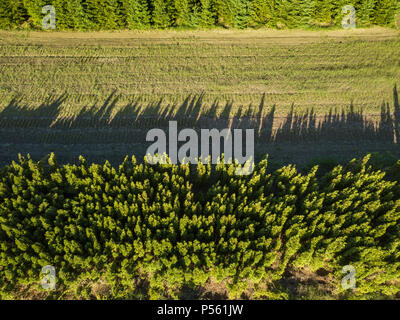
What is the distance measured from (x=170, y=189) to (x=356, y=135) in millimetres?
20493

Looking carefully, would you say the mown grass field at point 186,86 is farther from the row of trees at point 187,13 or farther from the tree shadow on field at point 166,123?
the row of trees at point 187,13

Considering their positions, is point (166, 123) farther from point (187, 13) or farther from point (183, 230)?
point (187, 13)

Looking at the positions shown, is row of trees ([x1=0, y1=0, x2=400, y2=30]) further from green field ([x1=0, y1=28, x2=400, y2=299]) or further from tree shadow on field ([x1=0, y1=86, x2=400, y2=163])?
tree shadow on field ([x1=0, y1=86, x2=400, y2=163])

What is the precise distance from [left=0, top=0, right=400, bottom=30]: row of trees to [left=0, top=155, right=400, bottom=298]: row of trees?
2128cm

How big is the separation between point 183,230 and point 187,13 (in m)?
27.2

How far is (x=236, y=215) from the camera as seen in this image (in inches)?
813

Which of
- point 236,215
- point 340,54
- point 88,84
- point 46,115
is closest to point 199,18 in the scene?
point 88,84

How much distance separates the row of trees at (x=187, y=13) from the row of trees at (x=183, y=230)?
69.8ft

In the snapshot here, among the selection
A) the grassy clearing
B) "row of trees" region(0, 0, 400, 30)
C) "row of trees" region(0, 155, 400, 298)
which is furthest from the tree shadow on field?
"row of trees" region(0, 0, 400, 30)

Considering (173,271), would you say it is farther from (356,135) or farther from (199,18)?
(199,18)

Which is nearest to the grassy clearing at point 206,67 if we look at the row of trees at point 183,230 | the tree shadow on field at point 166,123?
the tree shadow on field at point 166,123

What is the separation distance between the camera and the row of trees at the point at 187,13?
109 ft

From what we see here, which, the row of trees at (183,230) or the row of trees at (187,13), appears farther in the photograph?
the row of trees at (187,13)

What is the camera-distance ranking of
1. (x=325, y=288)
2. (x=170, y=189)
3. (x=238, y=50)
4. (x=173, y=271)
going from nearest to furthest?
(x=173, y=271)
(x=325, y=288)
(x=170, y=189)
(x=238, y=50)
